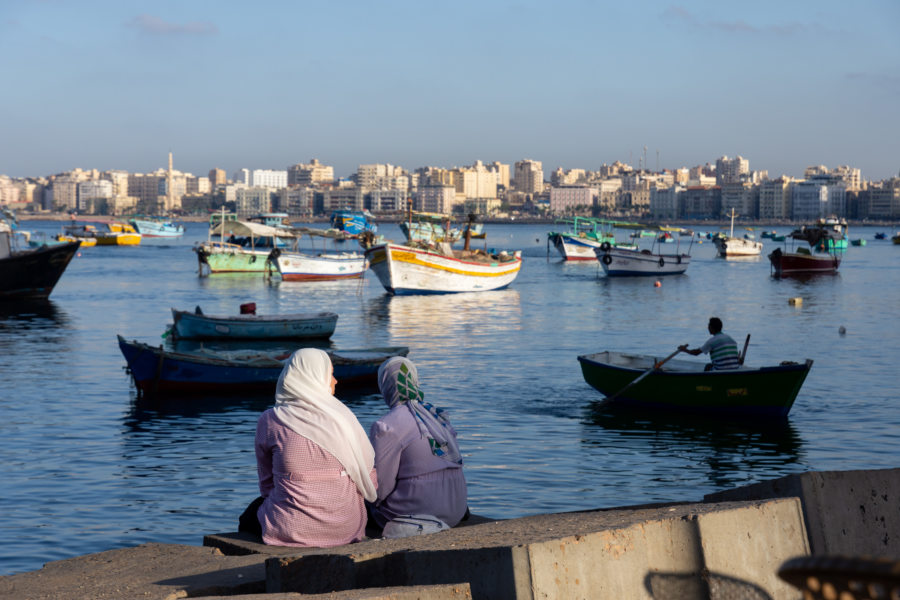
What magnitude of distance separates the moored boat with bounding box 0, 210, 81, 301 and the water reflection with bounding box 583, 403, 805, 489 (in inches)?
1089

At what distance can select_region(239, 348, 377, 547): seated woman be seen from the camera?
5.79m

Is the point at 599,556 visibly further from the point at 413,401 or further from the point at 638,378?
the point at 638,378

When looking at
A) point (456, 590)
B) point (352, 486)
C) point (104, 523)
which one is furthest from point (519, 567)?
point (104, 523)

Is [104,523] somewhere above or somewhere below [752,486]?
below

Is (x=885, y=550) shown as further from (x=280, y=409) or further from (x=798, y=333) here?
(x=798, y=333)

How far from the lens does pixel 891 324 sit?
112ft

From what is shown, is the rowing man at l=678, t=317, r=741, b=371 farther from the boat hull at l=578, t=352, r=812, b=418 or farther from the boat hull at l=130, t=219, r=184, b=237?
the boat hull at l=130, t=219, r=184, b=237

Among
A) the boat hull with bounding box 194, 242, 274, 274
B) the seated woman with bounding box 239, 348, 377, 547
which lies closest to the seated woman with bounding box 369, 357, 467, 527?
the seated woman with bounding box 239, 348, 377, 547

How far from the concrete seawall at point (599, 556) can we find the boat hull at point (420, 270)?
1492 inches

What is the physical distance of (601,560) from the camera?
4.50 metres

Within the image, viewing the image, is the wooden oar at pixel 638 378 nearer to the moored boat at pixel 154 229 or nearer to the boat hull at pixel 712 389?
the boat hull at pixel 712 389

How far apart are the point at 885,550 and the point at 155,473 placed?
936cm

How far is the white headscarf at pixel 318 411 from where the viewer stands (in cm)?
571

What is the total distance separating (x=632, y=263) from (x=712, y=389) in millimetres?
45198
